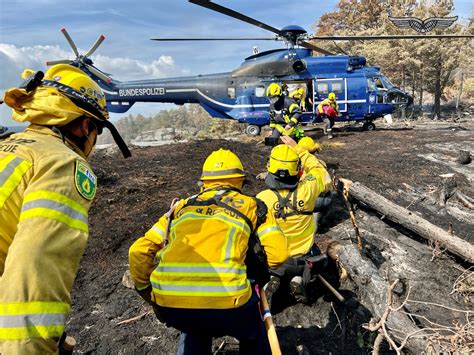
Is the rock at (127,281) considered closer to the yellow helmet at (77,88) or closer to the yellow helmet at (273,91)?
the yellow helmet at (77,88)

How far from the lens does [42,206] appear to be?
1.20 metres

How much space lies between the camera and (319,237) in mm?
5586

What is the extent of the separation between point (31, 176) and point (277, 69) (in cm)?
1350

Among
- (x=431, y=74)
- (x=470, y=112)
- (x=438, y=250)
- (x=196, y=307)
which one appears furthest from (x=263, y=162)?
(x=470, y=112)

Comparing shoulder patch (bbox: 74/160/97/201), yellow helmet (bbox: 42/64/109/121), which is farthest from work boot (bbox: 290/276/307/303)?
shoulder patch (bbox: 74/160/97/201)

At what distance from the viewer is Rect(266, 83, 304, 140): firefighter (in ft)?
29.3

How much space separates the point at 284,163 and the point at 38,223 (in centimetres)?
298

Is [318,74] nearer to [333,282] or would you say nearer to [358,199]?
[358,199]

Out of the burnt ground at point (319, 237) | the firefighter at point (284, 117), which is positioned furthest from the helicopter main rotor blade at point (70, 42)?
the firefighter at point (284, 117)

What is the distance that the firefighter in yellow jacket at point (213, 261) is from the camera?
2201mm

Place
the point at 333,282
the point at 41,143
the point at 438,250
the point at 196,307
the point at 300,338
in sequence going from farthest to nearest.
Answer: the point at 438,250 → the point at 333,282 → the point at 300,338 → the point at 196,307 → the point at 41,143

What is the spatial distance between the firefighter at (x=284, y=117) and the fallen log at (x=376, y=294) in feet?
16.0
